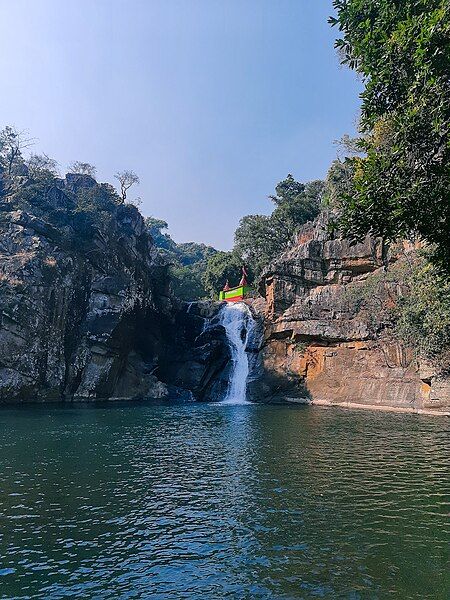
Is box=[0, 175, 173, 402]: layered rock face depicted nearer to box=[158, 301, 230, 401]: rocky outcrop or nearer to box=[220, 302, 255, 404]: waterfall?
box=[158, 301, 230, 401]: rocky outcrop

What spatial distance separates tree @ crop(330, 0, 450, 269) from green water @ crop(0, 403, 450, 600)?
6.54 metres

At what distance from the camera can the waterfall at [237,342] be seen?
4312 cm

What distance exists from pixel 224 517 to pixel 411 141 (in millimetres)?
9701

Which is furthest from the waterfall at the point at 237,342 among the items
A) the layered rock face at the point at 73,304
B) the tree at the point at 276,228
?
the tree at the point at 276,228

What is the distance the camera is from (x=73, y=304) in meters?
40.2

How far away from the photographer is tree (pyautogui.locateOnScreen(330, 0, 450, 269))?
10.2 m

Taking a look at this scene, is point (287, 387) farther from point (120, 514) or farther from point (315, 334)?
point (120, 514)

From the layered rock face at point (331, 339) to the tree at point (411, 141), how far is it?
835 inches

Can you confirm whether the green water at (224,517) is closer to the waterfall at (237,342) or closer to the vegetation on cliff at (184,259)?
the waterfall at (237,342)

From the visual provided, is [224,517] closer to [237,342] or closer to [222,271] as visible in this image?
[237,342]

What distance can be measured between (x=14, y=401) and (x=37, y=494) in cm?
2693

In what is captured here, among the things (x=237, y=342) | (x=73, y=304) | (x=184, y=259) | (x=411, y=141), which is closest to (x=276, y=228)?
(x=237, y=342)

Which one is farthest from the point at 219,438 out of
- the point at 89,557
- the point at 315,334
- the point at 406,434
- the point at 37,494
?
the point at 315,334

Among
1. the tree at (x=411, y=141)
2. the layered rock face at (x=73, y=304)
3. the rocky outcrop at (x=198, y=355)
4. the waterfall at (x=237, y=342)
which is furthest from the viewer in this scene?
the rocky outcrop at (x=198, y=355)
